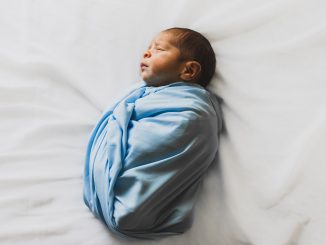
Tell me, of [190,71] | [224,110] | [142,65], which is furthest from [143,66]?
[224,110]

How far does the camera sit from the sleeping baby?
0.83m

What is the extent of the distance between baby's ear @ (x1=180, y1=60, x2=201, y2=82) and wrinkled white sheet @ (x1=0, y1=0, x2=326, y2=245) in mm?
58

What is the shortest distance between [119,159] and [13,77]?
1.54 feet

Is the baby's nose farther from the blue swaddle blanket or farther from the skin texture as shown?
the blue swaddle blanket

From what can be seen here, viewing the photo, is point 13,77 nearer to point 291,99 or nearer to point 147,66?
point 147,66

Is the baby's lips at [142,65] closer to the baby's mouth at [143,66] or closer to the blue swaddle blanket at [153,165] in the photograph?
the baby's mouth at [143,66]

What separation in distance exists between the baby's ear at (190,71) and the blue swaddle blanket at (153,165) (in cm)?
9

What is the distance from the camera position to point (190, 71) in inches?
40.0

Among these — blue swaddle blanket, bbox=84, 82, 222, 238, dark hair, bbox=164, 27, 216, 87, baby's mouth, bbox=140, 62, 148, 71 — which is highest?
dark hair, bbox=164, 27, 216, 87

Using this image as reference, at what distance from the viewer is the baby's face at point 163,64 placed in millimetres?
1009

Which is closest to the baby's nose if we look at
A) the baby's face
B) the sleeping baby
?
the baby's face

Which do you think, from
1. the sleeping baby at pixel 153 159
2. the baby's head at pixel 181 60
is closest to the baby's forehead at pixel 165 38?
the baby's head at pixel 181 60

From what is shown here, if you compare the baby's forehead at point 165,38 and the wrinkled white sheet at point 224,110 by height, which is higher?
the baby's forehead at point 165,38

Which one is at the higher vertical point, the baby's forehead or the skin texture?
the baby's forehead
